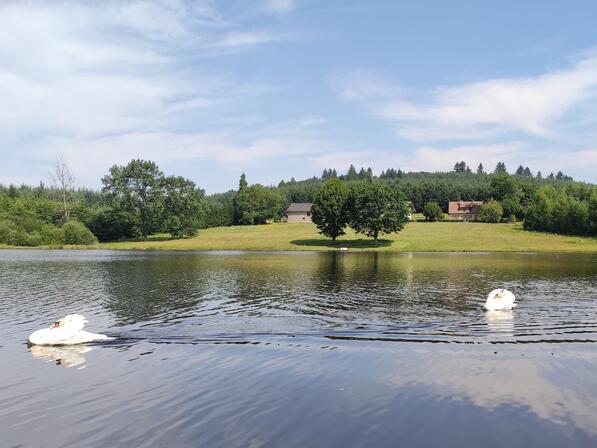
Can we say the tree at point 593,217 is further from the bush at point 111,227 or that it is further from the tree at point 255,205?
the bush at point 111,227

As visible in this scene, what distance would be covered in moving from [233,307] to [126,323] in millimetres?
7905

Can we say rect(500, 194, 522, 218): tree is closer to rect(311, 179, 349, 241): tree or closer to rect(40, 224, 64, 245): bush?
rect(311, 179, 349, 241): tree

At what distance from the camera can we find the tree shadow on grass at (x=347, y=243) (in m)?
111

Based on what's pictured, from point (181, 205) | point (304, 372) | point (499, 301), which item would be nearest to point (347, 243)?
point (181, 205)

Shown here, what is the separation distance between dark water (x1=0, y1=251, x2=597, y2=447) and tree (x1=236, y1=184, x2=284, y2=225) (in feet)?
469

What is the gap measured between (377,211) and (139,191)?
69498 millimetres

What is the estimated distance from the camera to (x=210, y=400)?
54.3ft

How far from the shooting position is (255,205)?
18600 cm

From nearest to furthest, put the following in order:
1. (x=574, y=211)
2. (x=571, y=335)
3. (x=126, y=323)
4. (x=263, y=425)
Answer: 1. (x=263, y=425)
2. (x=571, y=335)
3. (x=126, y=323)
4. (x=574, y=211)

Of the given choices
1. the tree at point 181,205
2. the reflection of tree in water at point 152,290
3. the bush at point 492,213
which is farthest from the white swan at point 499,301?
Result: the bush at point 492,213

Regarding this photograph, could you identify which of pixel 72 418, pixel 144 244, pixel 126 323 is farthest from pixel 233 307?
pixel 144 244

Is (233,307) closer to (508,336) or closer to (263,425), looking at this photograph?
(508,336)

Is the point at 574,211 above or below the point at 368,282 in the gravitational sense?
above

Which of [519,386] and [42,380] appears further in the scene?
[42,380]
